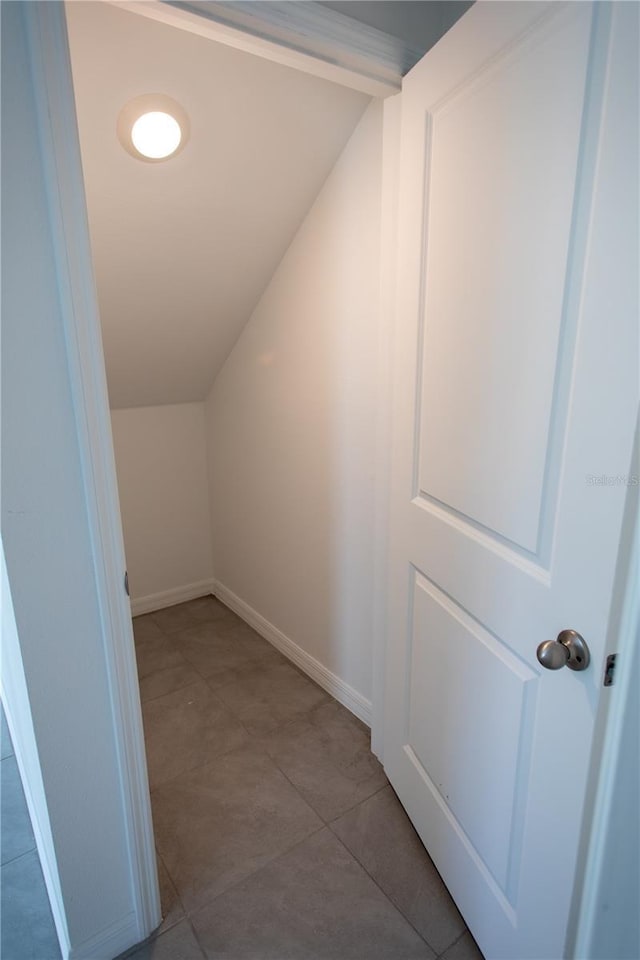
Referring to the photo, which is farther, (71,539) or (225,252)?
(225,252)

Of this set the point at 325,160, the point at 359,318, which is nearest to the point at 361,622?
the point at 359,318

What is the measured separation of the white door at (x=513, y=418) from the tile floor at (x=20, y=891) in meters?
0.96

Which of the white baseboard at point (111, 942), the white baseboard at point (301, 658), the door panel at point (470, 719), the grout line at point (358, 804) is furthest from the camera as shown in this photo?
the white baseboard at point (301, 658)

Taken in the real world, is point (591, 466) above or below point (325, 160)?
below

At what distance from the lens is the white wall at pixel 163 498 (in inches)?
104

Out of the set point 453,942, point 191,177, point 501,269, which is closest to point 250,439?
point 191,177

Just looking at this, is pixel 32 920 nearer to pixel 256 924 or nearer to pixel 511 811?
pixel 256 924

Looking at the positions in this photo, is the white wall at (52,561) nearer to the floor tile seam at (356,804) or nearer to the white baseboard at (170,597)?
the floor tile seam at (356,804)

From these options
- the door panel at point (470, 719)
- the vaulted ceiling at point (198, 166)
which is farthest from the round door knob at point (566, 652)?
the vaulted ceiling at point (198, 166)

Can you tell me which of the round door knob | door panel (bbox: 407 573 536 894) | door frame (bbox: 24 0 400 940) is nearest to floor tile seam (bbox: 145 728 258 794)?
door frame (bbox: 24 0 400 940)

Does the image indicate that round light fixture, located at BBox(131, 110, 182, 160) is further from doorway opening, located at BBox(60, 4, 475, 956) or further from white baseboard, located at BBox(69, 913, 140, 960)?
white baseboard, located at BBox(69, 913, 140, 960)

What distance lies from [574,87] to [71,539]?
111 cm

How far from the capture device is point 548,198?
35.2 inches

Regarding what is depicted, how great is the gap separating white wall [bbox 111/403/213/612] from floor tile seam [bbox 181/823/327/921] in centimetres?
154
